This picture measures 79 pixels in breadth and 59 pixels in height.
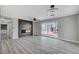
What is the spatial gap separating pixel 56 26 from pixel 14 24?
4534 millimetres

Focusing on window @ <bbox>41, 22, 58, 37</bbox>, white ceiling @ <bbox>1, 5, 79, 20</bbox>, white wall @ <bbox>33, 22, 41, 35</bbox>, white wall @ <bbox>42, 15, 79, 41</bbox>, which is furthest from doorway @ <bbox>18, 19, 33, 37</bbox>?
white wall @ <bbox>42, 15, 79, 41</bbox>

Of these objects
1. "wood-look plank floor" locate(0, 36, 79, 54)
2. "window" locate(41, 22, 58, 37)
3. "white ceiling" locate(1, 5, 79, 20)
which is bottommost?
"wood-look plank floor" locate(0, 36, 79, 54)

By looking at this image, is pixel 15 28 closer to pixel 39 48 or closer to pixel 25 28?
pixel 25 28

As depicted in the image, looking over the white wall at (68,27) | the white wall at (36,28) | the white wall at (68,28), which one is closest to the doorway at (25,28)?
the white wall at (36,28)

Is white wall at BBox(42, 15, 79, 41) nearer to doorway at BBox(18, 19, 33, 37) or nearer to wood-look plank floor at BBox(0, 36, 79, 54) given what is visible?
wood-look plank floor at BBox(0, 36, 79, 54)

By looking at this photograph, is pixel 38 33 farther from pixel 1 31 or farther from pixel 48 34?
pixel 1 31

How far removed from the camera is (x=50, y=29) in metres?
10.8

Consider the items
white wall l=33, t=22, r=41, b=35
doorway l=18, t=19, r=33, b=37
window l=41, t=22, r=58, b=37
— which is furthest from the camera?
white wall l=33, t=22, r=41, b=35

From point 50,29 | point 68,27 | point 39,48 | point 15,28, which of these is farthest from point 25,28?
point 39,48

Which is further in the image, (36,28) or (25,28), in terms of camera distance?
(36,28)

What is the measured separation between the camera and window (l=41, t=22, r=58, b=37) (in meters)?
9.61

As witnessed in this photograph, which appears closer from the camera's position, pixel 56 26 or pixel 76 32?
pixel 76 32
